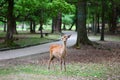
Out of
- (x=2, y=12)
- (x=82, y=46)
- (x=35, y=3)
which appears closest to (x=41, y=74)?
(x=82, y=46)

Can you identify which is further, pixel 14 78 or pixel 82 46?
pixel 82 46

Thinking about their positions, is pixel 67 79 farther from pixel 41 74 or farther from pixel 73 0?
pixel 73 0

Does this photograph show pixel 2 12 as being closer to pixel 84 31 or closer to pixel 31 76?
pixel 84 31

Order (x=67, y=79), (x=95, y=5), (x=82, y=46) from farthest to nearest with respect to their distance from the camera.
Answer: (x=95, y=5) < (x=82, y=46) < (x=67, y=79)

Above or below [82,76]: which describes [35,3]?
above

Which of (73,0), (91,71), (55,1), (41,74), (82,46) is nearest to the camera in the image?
(41,74)

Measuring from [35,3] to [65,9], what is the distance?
15.3 ft

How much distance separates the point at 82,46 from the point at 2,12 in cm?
1201

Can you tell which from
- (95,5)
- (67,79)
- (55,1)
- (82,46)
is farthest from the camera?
(95,5)

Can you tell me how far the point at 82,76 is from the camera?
10.6 metres

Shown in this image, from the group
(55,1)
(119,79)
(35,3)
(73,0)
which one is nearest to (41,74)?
(119,79)

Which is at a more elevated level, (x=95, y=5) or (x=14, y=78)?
(x=95, y=5)

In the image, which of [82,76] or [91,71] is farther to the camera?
[91,71]

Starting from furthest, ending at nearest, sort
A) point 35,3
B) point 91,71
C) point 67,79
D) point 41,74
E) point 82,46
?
point 35,3
point 82,46
point 91,71
point 41,74
point 67,79
